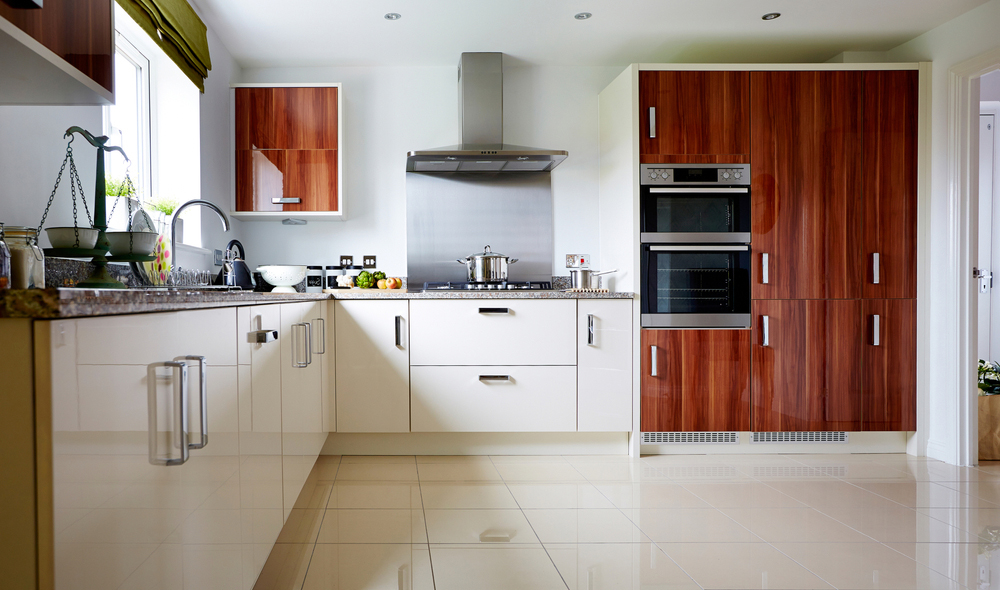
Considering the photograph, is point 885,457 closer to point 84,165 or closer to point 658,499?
point 658,499

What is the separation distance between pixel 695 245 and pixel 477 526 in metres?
1.95

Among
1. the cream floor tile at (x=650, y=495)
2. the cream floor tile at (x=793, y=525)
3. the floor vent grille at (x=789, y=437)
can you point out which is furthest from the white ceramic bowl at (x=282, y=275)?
the floor vent grille at (x=789, y=437)

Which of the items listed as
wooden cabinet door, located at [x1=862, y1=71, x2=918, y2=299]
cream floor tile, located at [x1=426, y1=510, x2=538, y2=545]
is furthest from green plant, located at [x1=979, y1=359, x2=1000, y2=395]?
cream floor tile, located at [x1=426, y1=510, x2=538, y2=545]

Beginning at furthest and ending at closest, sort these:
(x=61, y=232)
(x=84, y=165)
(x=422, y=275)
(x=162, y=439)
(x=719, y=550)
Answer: (x=422, y=275) → (x=84, y=165) → (x=719, y=550) → (x=61, y=232) → (x=162, y=439)

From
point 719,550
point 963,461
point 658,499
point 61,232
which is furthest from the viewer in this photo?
point 963,461

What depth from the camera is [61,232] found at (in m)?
1.68

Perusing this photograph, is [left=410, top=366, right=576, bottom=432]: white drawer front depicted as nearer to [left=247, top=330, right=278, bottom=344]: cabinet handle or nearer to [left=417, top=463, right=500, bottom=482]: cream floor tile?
[left=417, top=463, right=500, bottom=482]: cream floor tile

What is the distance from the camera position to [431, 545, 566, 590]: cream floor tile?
1754mm

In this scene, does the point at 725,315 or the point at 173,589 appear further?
the point at 725,315

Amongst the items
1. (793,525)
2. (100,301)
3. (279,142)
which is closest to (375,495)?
(793,525)

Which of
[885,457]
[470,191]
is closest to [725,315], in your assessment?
[885,457]

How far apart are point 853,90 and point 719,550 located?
2671mm

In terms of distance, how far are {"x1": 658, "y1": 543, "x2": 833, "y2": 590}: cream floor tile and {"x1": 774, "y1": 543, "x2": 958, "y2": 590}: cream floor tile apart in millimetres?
58

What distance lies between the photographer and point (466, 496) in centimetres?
256
